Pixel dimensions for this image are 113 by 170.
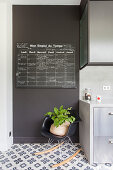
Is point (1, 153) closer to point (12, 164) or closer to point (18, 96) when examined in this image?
point (12, 164)

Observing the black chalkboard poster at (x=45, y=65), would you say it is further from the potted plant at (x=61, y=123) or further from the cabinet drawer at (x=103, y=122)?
the cabinet drawer at (x=103, y=122)

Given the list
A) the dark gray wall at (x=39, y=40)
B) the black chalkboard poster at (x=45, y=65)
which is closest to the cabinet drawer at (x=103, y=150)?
the dark gray wall at (x=39, y=40)

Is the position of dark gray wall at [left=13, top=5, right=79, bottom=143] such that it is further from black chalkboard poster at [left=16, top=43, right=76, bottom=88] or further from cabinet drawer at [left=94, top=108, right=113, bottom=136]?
cabinet drawer at [left=94, top=108, right=113, bottom=136]

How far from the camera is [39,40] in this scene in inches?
86.6

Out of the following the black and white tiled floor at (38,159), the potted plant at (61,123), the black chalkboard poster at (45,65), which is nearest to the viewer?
the black and white tiled floor at (38,159)

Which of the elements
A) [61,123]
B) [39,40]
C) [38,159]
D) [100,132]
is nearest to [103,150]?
[100,132]

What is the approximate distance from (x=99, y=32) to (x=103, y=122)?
1.35 meters

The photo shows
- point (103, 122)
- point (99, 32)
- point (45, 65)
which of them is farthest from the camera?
point (45, 65)

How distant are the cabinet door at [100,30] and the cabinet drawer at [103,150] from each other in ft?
3.84

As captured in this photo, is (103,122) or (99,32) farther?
(99,32)

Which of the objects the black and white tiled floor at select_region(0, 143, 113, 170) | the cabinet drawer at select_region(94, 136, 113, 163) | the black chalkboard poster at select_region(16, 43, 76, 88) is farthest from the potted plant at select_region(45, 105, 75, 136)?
the black chalkboard poster at select_region(16, 43, 76, 88)

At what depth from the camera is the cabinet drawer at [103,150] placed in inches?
62.3

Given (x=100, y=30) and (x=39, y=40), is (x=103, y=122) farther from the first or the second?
(x=39, y=40)

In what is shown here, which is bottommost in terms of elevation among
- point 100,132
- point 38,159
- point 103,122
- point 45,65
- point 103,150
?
point 38,159
